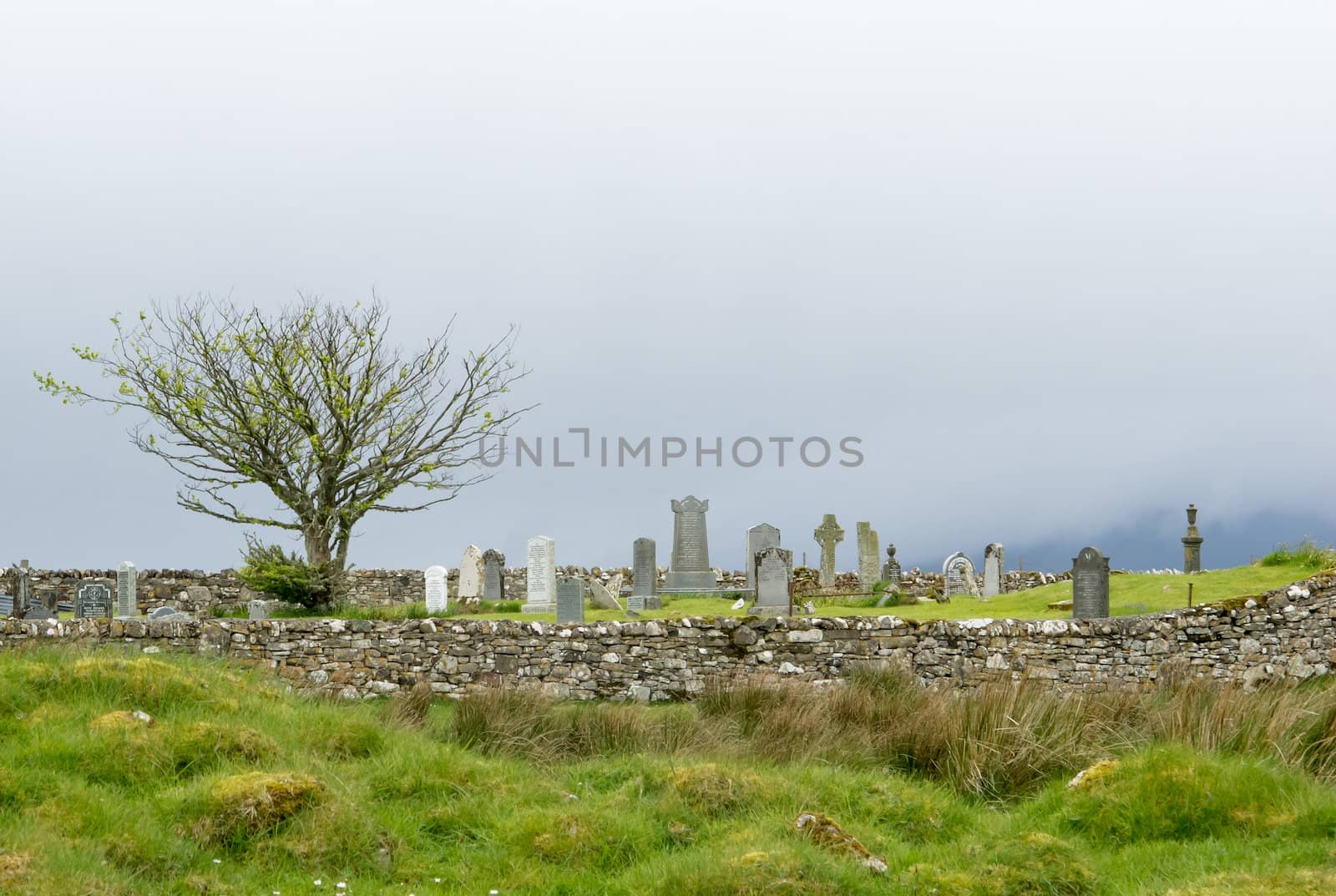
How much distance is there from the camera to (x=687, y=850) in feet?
27.4

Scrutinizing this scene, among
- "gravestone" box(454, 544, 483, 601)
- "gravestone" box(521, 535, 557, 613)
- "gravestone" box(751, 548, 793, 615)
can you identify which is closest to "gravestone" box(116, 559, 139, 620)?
"gravestone" box(454, 544, 483, 601)

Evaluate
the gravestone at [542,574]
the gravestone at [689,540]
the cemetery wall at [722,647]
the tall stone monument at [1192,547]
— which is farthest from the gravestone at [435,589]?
the tall stone monument at [1192,547]

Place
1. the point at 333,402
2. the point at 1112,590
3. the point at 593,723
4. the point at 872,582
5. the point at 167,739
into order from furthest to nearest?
the point at 872,582 < the point at 333,402 < the point at 1112,590 < the point at 593,723 < the point at 167,739

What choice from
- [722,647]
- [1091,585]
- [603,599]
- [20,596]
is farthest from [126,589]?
[1091,585]

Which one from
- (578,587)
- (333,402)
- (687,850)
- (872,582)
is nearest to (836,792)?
(687,850)

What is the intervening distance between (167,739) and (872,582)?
81.6 ft

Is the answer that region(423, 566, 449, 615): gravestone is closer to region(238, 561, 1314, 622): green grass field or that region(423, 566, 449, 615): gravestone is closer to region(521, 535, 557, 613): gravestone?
region(238, 561, 1314, 622): green grass field

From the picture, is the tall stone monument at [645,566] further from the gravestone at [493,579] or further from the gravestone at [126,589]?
the gravestone at [126,589]

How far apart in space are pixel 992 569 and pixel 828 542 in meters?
4.82

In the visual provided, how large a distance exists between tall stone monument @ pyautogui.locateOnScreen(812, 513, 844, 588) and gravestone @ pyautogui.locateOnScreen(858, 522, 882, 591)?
2.07 feet

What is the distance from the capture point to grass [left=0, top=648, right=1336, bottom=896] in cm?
772

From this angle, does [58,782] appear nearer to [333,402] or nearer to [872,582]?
[333,402]

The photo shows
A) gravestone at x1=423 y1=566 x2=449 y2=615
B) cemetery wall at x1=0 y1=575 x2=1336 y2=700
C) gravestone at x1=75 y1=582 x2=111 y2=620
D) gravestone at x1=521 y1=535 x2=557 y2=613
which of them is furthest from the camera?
gravestone at x1=423 y1=566 x2=449 y2=615

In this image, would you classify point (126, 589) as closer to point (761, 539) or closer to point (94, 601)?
point (94, 601)
